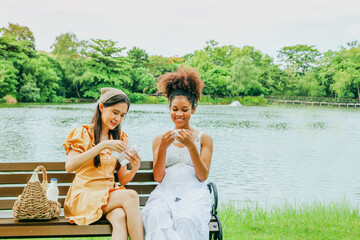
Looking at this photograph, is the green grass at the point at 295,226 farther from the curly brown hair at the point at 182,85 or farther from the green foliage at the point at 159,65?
the green foliage at the point at 159,65

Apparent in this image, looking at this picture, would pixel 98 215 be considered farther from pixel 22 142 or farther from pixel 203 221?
pixel 22 142

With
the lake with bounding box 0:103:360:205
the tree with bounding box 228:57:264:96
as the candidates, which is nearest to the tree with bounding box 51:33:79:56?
the tree with bounding box 228:57:264:96

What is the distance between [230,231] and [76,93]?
4874 cm

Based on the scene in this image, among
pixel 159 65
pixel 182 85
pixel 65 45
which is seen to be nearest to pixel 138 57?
pixel 159 65

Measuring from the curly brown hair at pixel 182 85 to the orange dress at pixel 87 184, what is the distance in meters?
0.67

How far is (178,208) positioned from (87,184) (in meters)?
0.63

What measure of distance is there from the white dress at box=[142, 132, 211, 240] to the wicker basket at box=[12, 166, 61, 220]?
612 millimetres

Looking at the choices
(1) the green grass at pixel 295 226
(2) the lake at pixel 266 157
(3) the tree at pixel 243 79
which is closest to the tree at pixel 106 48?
(3) the tree at pixel 243 79

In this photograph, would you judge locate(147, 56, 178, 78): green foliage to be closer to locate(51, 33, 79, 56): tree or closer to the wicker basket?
locate(51, 33, 79, 56): tree

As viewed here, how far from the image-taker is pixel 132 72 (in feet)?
166

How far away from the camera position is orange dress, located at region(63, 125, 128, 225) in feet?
8.02

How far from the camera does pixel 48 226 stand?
2.35 metres

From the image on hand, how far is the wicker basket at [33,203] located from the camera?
7.52ft

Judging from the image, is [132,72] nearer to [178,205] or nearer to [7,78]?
[7,78]
